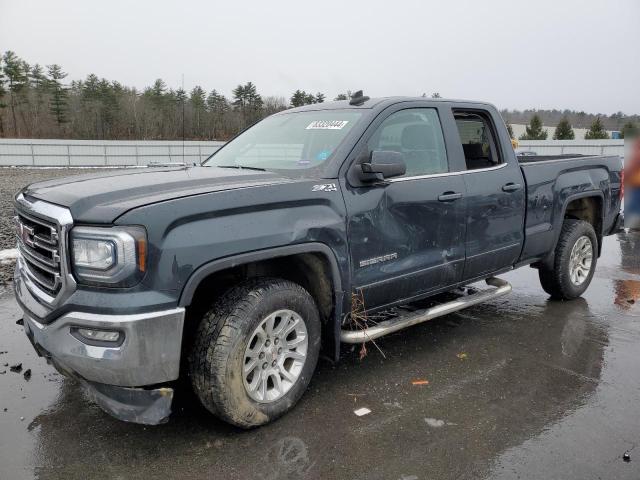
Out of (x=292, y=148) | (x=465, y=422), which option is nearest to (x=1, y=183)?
(x=292, y=148)

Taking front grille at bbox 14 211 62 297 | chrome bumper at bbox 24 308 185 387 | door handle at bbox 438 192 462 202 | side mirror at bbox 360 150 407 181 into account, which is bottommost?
chrome bumper at bbox 24 308 185 387

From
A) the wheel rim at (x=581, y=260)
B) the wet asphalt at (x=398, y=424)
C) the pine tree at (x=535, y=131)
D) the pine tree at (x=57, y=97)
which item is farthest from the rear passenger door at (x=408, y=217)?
the pine tree at (x=57, y=97)

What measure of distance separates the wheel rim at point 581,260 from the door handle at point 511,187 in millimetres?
1374

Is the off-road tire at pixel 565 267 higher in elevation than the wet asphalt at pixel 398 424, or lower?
higher

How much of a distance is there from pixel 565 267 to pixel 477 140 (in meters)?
1.76

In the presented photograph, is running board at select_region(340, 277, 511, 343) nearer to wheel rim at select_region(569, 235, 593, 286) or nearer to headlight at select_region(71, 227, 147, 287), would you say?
wheel rim at select_region(569, 235, 593, 286)

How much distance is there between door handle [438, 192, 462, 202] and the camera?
405 centimetres

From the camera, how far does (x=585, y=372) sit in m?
4.03

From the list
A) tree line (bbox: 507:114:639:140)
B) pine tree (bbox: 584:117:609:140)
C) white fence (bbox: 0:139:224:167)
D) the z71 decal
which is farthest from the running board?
pine tree (bbox: 584:117:609:140)

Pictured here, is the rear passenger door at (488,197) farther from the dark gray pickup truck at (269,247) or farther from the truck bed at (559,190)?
the truck bed at (559,190)

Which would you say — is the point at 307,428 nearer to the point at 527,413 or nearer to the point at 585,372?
the point at 527,413

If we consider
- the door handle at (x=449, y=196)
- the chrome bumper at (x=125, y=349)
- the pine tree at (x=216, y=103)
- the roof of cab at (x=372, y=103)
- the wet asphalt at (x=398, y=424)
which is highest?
the pine tree at (x=216, y=103)

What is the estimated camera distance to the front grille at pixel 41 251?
2.77 meters

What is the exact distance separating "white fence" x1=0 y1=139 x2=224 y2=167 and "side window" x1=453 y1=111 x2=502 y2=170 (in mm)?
23095
